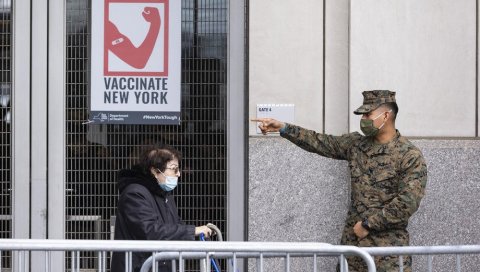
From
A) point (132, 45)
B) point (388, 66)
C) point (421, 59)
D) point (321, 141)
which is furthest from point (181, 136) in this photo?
point (421, 59)

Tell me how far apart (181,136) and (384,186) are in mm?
2424

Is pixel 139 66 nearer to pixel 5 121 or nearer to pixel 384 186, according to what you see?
pixel 5 121

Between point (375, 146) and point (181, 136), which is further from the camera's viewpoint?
point (181, 136)

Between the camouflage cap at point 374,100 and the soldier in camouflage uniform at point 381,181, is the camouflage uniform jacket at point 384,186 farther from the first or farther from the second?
the camouflage cap at point 374,100

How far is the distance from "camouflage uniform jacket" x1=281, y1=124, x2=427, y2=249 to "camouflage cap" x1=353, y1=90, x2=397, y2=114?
0.77 ft

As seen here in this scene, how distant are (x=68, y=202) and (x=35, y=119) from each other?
814mm

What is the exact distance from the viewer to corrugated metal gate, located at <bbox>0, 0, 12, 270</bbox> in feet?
26.8

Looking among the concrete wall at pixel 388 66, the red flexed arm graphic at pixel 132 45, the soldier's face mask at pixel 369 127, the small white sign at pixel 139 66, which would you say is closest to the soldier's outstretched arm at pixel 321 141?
the soldier's face mask at pixel 369 127

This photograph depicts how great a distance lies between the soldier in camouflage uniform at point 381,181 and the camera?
6.19 meters

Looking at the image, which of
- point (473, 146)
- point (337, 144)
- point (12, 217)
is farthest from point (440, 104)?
point (12, 217)

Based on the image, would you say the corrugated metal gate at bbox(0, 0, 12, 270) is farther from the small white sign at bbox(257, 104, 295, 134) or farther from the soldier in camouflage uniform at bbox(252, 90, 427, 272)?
the soldier in camouflage uniform at bbox(252, 90, 427, 272)

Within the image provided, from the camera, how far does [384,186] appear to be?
6.34 m

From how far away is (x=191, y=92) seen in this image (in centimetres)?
814

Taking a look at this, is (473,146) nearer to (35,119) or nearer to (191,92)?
(191,92)
